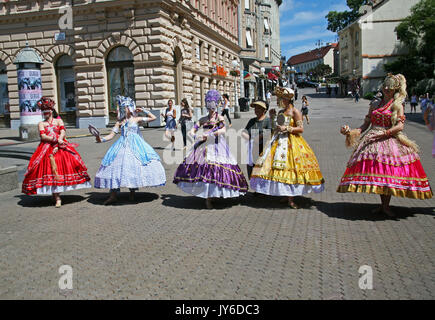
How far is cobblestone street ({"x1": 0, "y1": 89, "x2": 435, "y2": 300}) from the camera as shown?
3.71 m

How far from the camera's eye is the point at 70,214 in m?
6.61

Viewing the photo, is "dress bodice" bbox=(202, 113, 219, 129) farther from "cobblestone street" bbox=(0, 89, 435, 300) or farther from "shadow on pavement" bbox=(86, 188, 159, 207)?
"shadow on pavement" bbox=(86, 188, 159, 207)

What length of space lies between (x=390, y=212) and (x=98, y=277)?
398 centimetres

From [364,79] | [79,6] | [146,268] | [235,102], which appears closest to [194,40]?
[79,6]

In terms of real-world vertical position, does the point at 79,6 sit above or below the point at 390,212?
above

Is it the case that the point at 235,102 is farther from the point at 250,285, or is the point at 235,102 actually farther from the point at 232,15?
the point at 250,285

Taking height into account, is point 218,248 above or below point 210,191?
below

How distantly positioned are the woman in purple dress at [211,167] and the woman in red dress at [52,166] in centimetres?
180

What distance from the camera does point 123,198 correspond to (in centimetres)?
773

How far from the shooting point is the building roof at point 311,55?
447 feet

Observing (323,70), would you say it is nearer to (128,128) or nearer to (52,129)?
(128,128)

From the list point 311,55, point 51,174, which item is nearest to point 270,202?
point 51,174

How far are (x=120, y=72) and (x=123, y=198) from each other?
18.5 meters
